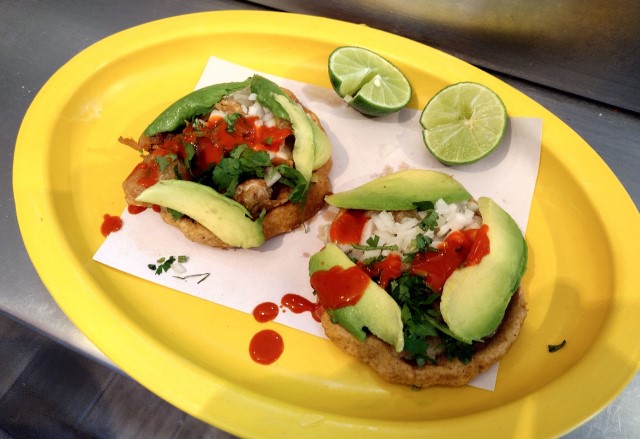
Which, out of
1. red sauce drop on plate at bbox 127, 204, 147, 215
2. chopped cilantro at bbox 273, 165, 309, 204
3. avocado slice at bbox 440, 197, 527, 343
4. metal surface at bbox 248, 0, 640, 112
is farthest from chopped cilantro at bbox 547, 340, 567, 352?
red sauce drop on plate at bbox 127, 204, 147, 215

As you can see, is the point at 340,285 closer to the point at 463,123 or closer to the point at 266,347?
the point at 266,347

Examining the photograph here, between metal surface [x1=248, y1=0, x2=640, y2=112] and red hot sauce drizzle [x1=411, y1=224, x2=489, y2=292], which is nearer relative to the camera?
red hot sauce drizzle [x1=411, y1=224, x2=489, y2=292]

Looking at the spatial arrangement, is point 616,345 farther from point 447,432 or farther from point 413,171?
point 413,171

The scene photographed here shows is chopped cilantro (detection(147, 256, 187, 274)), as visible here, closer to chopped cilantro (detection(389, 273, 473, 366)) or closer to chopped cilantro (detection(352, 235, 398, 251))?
chopped cilantro (detection(352, 235, 398, 251))

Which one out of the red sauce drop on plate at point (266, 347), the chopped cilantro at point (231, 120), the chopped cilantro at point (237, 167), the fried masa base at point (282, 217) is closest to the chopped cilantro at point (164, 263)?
the fried masa base at point (282, 217)

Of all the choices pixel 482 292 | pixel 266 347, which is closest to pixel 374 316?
pixel 482 292
